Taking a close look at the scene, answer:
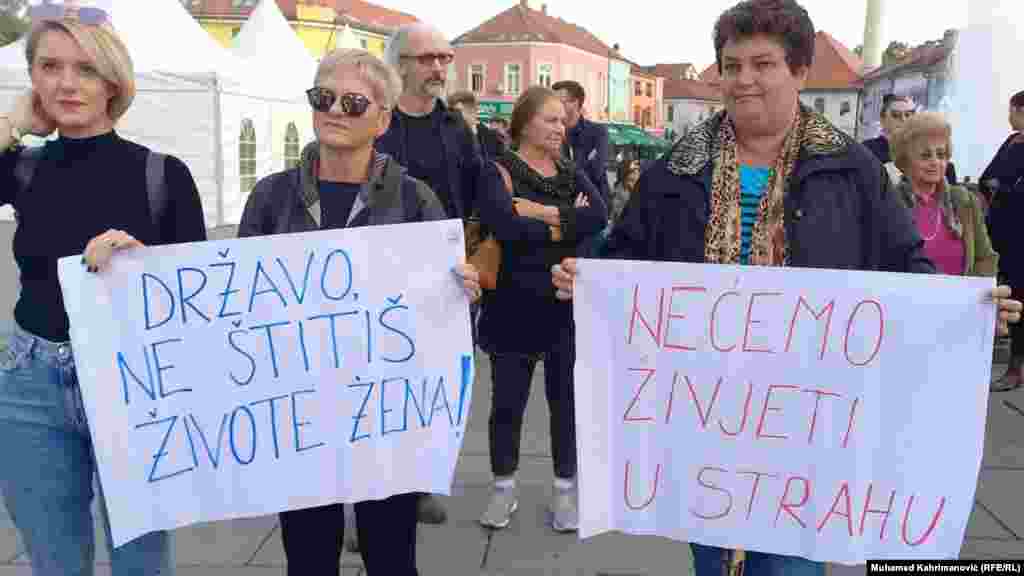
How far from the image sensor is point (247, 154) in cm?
1578

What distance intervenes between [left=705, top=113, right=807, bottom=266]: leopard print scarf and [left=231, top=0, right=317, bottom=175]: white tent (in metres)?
15.2

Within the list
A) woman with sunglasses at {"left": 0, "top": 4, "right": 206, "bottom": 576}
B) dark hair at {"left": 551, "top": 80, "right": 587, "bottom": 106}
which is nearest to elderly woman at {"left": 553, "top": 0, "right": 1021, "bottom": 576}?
woman with sunglasses at {"left": 0, "top": 4, "right": 206, "bottom": 576}

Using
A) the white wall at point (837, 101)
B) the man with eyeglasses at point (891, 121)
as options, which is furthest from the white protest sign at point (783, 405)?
the white wall at point (837, 101)

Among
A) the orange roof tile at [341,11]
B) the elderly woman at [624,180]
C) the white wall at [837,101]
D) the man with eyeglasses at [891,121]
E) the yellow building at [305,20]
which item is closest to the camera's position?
the man with eyeglasses at [891,121]

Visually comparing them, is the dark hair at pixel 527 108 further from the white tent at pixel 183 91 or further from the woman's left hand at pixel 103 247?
the white tent at pixel 183 91

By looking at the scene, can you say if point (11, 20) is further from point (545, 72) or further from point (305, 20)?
point (545, 72)

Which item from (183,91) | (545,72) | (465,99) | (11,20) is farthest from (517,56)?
(465,99)

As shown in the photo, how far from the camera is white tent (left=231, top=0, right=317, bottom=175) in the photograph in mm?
16922

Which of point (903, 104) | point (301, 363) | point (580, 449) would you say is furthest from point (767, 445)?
point (903, 104)

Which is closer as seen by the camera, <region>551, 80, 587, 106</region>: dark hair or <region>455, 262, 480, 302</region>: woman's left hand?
<region>455, 262, 480, 302</region>: woman's left hand

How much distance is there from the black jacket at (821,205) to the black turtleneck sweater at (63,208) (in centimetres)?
135

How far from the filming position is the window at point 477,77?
6366cm

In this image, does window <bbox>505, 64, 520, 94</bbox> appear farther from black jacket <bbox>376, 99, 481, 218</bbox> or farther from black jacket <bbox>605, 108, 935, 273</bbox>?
black jacket <bbox>605, 108, 935, 273</bbox>

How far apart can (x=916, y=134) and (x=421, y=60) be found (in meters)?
2.23
